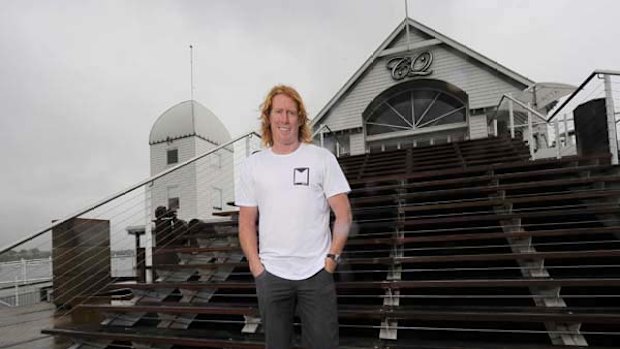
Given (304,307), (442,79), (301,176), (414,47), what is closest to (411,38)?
(414,47)

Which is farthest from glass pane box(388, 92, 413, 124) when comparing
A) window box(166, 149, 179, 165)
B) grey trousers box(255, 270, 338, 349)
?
grey trousers box(255, 270, 338, 349)

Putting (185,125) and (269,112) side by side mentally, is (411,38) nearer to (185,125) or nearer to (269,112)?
(185,125)

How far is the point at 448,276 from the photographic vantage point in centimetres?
365

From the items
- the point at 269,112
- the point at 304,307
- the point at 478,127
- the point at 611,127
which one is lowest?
the point at 304,307

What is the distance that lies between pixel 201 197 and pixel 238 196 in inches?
582

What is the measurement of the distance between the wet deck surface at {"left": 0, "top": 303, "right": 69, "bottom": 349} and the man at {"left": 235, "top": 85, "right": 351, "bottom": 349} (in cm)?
280

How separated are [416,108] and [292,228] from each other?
39.1ft

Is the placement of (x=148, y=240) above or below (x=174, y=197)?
below

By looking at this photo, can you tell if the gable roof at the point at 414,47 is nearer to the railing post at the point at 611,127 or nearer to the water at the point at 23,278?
the railing post at the point at 611,127

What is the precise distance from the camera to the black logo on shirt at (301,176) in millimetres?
1797

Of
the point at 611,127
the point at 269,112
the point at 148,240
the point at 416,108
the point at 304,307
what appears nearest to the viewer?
the point at 304,307

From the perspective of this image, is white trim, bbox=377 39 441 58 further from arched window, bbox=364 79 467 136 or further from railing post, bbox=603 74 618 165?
railing post, bbox=603 74 618 165

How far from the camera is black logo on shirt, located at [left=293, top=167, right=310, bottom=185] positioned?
1797mm

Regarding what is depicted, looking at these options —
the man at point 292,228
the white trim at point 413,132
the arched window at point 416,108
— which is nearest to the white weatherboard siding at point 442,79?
the arched window at point 416,108
